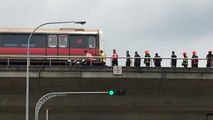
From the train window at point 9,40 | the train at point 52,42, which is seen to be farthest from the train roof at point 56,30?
the train window at point 9,40

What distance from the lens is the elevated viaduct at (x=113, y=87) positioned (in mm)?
28694

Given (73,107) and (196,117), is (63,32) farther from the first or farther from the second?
(196,117)

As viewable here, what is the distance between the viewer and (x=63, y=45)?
112ft

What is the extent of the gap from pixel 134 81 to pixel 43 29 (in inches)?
351

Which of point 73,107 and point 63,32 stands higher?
point 63,32

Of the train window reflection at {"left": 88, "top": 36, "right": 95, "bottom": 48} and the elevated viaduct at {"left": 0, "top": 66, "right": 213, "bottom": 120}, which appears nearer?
the elevated viaduct at {"left": 0, "top": 66, "right": 213, "bottom": 120}

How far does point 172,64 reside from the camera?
99.0 ft

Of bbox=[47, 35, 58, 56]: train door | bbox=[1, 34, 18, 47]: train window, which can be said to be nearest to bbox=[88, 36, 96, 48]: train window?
bbox=[47, 35, 58, 56]: train door

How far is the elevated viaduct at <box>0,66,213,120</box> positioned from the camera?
28694 millimetres

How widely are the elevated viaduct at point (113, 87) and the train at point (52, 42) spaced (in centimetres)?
491

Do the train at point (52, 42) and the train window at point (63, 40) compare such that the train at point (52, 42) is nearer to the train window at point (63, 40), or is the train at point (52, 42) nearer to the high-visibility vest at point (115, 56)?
the train window at point (63, 40)

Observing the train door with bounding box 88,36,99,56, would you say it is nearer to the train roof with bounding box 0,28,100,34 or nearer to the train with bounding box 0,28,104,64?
the train with bounding box 0,28,104,64

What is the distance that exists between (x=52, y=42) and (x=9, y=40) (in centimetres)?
310

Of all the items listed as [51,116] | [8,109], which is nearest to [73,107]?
[51,116]
